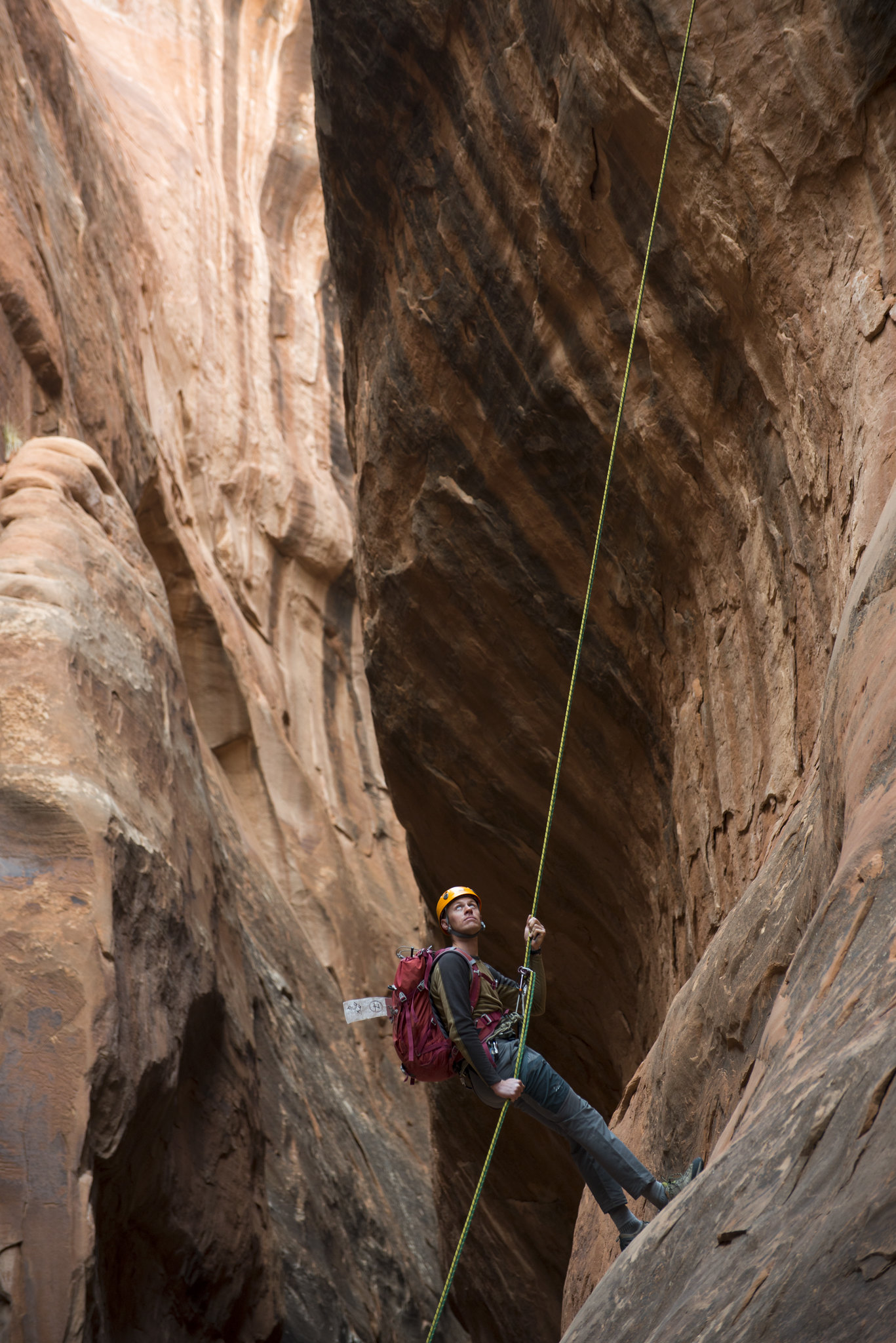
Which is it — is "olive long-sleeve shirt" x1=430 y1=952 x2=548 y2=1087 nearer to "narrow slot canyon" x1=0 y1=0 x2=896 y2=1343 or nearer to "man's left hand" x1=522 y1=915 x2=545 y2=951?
"man's left hand" x1=522 y1=915 x2=545 y2=951

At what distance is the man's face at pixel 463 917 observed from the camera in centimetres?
532

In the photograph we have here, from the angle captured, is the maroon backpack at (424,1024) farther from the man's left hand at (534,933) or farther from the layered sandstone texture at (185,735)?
the layered sandstone texture at (185,735)

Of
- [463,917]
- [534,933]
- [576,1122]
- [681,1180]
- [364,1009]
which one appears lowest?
[681,1180]

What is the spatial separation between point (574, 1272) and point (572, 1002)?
4.65 m

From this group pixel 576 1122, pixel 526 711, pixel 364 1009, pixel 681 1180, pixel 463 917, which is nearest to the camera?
pixel 681 1180

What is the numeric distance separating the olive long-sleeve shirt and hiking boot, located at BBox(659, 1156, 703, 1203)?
0.80 m

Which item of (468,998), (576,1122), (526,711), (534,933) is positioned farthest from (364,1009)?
(526,711)

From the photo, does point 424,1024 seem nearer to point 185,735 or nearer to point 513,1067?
point 513,1067

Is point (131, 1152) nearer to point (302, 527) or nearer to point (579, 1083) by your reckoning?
point (579, 1083)

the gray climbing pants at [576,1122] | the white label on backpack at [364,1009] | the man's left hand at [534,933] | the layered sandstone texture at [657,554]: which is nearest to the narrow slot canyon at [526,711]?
the layered sandstone texture at [657,554]

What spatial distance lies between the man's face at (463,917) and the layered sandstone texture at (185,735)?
2.28 m

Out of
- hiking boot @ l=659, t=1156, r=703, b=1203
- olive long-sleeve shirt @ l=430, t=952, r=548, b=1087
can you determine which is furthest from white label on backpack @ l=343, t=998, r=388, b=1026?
hiking boot @ l=659, t=1156, r=703, b=1203

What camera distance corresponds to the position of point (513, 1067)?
505 centimetres

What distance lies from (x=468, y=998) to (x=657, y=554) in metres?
3.28
